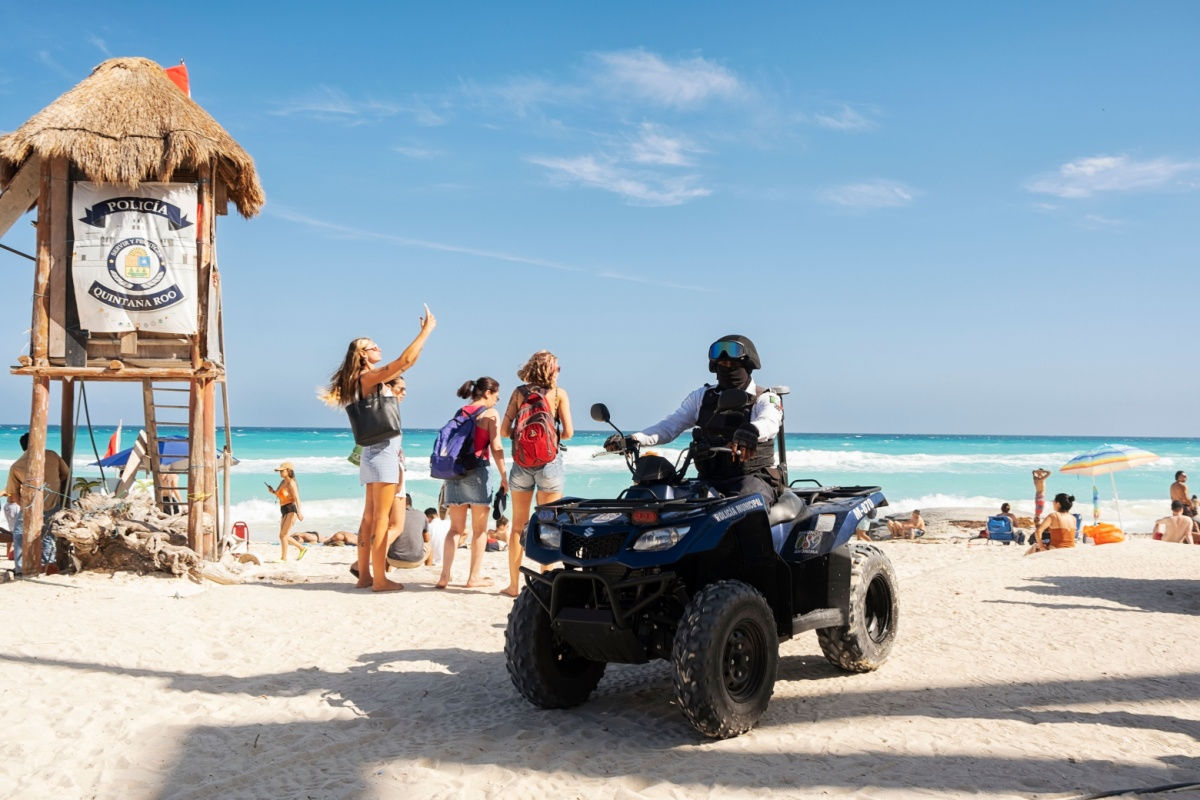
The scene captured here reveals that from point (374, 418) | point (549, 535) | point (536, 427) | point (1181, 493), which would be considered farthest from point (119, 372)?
point (1181, 493)

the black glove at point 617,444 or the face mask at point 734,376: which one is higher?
the face mask at point 734,376

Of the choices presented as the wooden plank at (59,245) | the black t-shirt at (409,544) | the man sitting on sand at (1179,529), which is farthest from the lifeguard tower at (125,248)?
the man sitting on sand at (1179,529)

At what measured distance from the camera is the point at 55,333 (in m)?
9.62

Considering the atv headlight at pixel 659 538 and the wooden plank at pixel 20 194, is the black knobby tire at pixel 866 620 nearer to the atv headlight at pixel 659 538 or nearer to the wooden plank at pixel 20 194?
the atv headlight at pixel 659 538

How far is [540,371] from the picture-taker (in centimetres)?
773

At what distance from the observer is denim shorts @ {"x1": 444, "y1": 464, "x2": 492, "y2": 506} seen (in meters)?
8.25

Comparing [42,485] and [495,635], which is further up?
[42,485]

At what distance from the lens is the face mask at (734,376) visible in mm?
5395

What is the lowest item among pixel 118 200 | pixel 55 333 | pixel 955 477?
pixel 955 477

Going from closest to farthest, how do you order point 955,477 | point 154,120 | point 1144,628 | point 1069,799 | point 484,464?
1. point 1069,799
2. point 1144,628
3. point 484,464
4. point 154,120
5. point 955,477

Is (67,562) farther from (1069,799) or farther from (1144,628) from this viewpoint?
(1144,628)

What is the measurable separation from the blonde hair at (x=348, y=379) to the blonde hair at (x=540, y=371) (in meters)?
1.37

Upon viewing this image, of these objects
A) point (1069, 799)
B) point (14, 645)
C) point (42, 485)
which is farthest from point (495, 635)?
point (42, 485)

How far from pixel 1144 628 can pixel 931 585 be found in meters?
2.24
